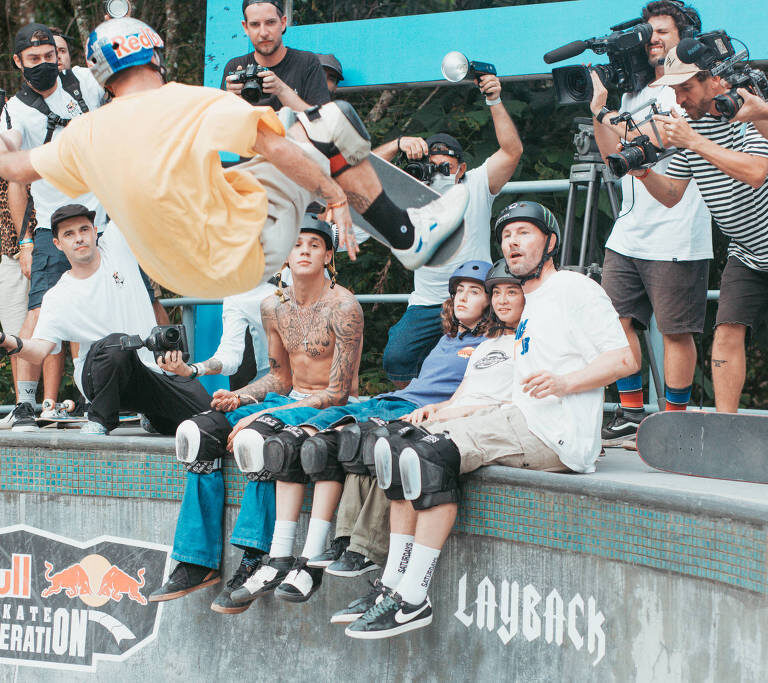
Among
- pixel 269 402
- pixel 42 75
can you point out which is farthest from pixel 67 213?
pixel 269 402

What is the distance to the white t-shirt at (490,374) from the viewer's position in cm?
423

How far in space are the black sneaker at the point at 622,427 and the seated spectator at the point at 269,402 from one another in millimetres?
1278

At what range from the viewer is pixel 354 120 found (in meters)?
3.77

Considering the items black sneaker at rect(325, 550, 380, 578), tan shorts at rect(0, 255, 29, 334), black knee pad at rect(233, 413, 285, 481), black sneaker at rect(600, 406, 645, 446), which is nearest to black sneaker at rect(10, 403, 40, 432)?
tan shorts at rect(0, 255, 29, 334)

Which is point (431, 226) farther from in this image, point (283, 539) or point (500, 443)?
point (283, 539)

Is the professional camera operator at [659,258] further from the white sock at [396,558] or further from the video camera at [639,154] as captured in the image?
the white sock at [396,558]

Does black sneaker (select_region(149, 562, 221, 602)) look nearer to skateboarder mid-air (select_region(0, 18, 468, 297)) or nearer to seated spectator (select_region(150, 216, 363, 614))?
seated spectator (select_region(150, 216, 363, 614))

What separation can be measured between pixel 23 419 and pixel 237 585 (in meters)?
1.87

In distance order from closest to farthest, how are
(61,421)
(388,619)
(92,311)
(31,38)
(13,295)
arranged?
(388,619), (92,311), (61,421), (31,38), (13,295)

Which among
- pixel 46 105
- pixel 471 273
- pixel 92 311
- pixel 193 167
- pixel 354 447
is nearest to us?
pixel 193 167

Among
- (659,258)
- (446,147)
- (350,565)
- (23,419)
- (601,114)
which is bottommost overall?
(350,565)

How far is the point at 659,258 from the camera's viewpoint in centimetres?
479

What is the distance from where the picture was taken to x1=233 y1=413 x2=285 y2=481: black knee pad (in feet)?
13.8

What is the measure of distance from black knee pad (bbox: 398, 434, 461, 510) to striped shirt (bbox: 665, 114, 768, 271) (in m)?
1.60
